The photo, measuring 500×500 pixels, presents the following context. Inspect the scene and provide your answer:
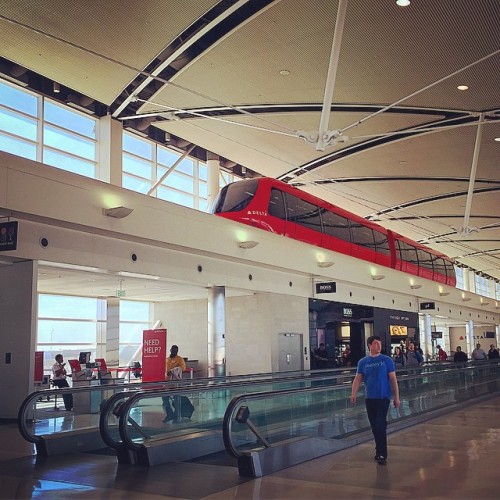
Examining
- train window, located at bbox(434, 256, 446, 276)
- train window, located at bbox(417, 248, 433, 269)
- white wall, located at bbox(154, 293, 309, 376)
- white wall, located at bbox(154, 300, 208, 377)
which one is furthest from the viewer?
train window, located at bbox(434, 256, 446, 276)

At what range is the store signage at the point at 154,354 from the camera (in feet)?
47.1

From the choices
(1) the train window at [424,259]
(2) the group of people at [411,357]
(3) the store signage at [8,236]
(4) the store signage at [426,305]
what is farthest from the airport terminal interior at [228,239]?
(1) the train window at [424,259]

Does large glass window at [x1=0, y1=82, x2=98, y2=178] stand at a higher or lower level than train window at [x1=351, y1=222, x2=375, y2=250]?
higher

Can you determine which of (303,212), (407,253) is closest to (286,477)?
(303,212)

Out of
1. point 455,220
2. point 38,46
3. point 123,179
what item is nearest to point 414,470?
point 38,46

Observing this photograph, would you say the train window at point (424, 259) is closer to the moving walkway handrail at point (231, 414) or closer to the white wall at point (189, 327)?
the white wall at point (189, 327)

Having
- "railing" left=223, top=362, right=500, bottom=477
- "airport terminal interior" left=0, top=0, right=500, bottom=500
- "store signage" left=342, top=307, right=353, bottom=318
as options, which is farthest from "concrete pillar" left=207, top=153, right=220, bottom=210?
"railing" left=223, top=362, right=500, bottom=477

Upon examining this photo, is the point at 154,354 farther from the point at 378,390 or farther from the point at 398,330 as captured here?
the point at 398,330

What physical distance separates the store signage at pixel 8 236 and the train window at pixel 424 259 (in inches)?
948

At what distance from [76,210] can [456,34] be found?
28.8 ft

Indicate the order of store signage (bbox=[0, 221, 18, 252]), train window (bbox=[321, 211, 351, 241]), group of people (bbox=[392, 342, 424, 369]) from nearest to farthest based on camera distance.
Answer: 1. store signage (bbox=[0, 221, 18, 252])
2. group of people (bbox=[392, 342, 424, 369])
3. train window (bbox=[321, 211, 351, 241])

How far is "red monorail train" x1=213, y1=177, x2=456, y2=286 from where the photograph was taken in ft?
60.3

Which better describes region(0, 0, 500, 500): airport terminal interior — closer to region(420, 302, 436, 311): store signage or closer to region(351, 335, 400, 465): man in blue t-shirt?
region(351, 335, 400, 465): man in blue t-shirt

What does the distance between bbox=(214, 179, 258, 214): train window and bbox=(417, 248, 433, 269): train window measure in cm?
1554
